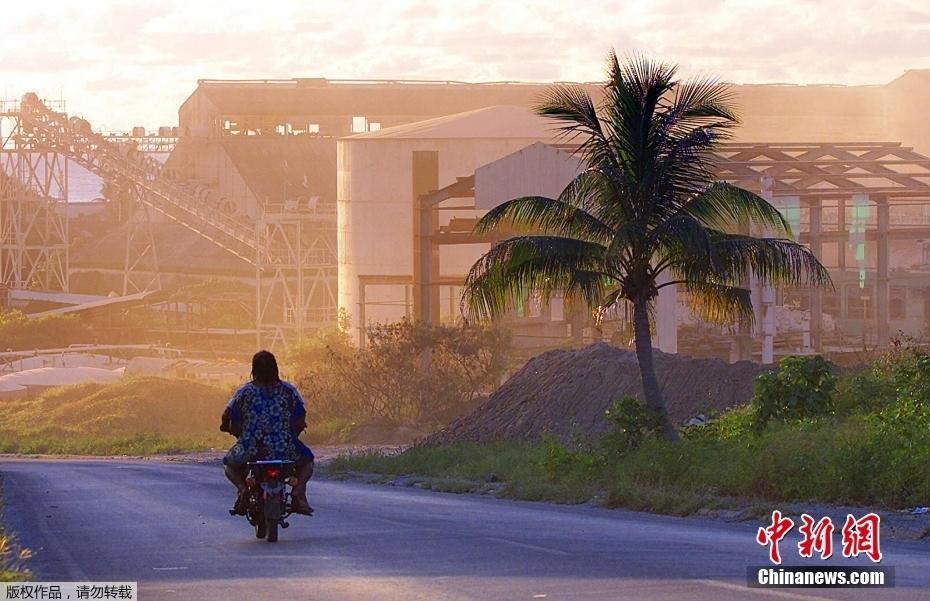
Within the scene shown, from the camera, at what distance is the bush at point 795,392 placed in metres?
21.0

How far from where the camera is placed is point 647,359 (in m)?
21.0

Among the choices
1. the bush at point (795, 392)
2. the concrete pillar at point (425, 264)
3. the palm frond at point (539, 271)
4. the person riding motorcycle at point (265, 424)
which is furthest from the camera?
the concrete pillar at point (425, 264)

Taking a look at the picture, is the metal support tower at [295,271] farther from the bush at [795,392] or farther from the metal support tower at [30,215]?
the bush at [795,392]

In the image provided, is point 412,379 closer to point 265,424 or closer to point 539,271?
point 539,271

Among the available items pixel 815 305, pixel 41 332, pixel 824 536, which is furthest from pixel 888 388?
pixel 41 332

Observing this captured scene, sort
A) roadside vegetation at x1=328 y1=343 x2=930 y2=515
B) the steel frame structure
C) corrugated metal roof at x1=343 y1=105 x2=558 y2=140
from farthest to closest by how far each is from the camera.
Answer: the steel frame structure < corrugated metal roof at x1=343 y1=105 x2=558 y2=140 < roadside vegetation at x1=328 y1=343 x2=930 y2=515

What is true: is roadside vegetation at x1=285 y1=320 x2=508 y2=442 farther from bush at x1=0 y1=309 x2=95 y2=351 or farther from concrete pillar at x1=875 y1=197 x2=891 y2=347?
bush at x1=0 y1=309 x2=95 y2=351

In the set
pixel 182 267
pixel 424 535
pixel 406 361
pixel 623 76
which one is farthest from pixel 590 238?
pixel 182 267

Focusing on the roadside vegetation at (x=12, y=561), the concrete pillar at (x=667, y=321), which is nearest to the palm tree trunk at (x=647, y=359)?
the roadside vegetation at (x=12, y=561)

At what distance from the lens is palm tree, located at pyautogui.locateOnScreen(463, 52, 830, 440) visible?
19625 millimetres

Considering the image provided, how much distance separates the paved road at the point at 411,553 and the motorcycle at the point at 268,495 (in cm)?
22

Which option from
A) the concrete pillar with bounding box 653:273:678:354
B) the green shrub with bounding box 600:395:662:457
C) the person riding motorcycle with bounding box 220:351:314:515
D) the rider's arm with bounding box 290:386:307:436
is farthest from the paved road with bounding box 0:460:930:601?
the concrete pillar with bounding box 653:273:678:354

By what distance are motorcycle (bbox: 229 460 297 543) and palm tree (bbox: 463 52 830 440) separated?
7.45 m

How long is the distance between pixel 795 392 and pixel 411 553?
33.9 feet
